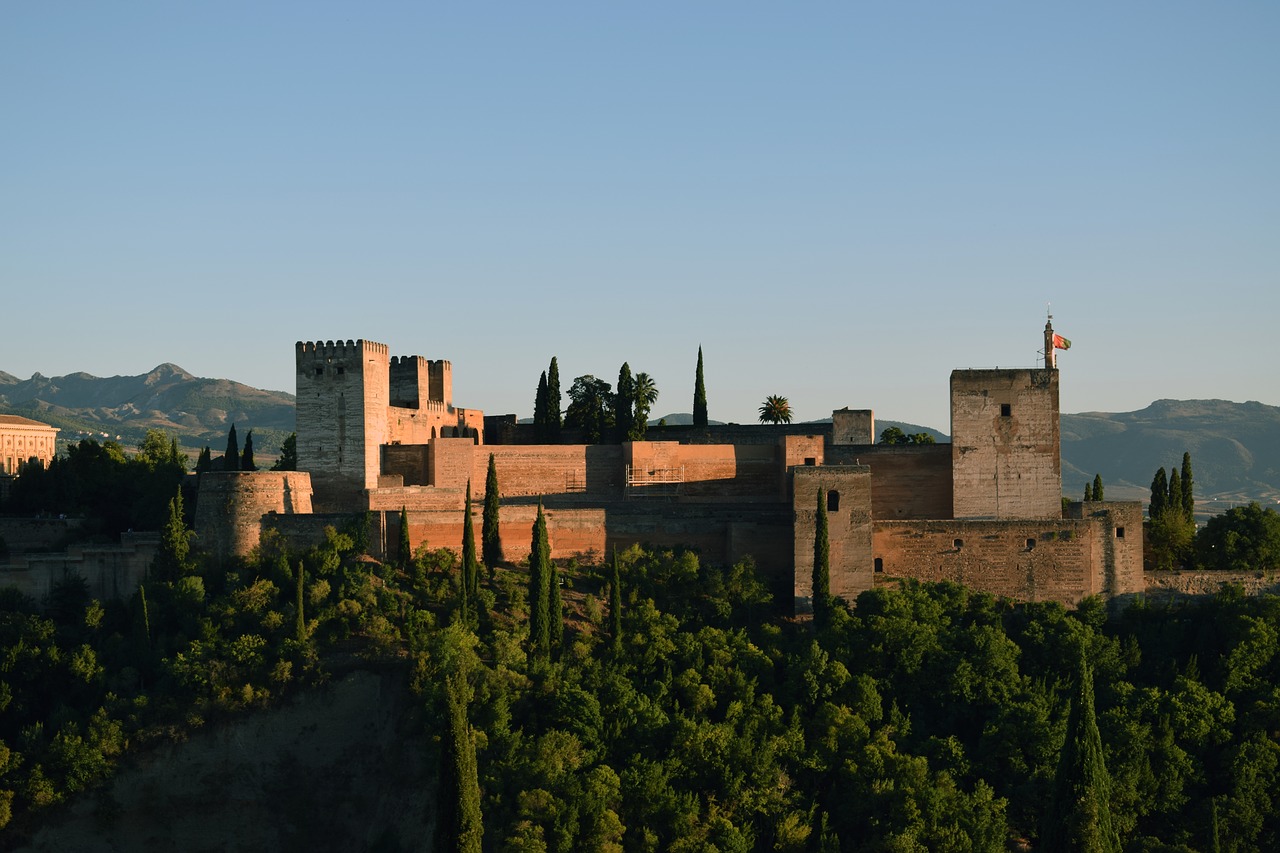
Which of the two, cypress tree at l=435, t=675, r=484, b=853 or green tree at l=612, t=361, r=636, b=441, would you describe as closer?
cypress tree at l=435, t=675, r=484, b=853

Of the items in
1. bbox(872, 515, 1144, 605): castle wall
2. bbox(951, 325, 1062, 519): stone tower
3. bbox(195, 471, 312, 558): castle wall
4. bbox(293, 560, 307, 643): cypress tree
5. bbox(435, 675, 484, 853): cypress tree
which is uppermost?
bbox(951, 325, 1062, 519): stone tower

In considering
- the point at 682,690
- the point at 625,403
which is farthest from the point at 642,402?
the point at 682,690

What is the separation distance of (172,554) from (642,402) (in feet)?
48.5

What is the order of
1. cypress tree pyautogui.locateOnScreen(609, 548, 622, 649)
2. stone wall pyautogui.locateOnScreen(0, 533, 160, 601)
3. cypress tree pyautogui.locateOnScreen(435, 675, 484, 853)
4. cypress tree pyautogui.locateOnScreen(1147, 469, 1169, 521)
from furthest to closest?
cypress tree pyautogui.locateOnScreen(1147, 469, 1169, 521)
stone wall pyautogui.locateOnScreen(0, 533, 160, 601)
cypress tree pyautogui.locateOnScreen(609, 548, 622, 649)
cypress tree pyautogui.locateOnScreen(435, 675, 484, 853)

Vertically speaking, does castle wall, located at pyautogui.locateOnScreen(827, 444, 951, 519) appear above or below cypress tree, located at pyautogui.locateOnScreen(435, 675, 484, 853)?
above

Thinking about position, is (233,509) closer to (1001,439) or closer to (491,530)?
(491,530)

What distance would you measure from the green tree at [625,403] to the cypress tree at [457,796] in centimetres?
1910

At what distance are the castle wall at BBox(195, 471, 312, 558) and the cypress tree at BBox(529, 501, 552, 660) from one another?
6.97 meters

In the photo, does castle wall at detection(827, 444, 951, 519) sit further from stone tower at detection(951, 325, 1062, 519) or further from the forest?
the forest

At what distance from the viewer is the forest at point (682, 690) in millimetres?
32094

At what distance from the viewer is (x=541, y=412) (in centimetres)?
4803

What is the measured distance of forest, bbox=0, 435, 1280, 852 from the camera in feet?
105

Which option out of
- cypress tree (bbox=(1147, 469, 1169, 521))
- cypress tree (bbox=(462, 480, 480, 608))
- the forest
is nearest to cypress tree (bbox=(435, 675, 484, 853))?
the forest

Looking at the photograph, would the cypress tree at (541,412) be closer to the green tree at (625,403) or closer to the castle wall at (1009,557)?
the green tree at (625,403)
